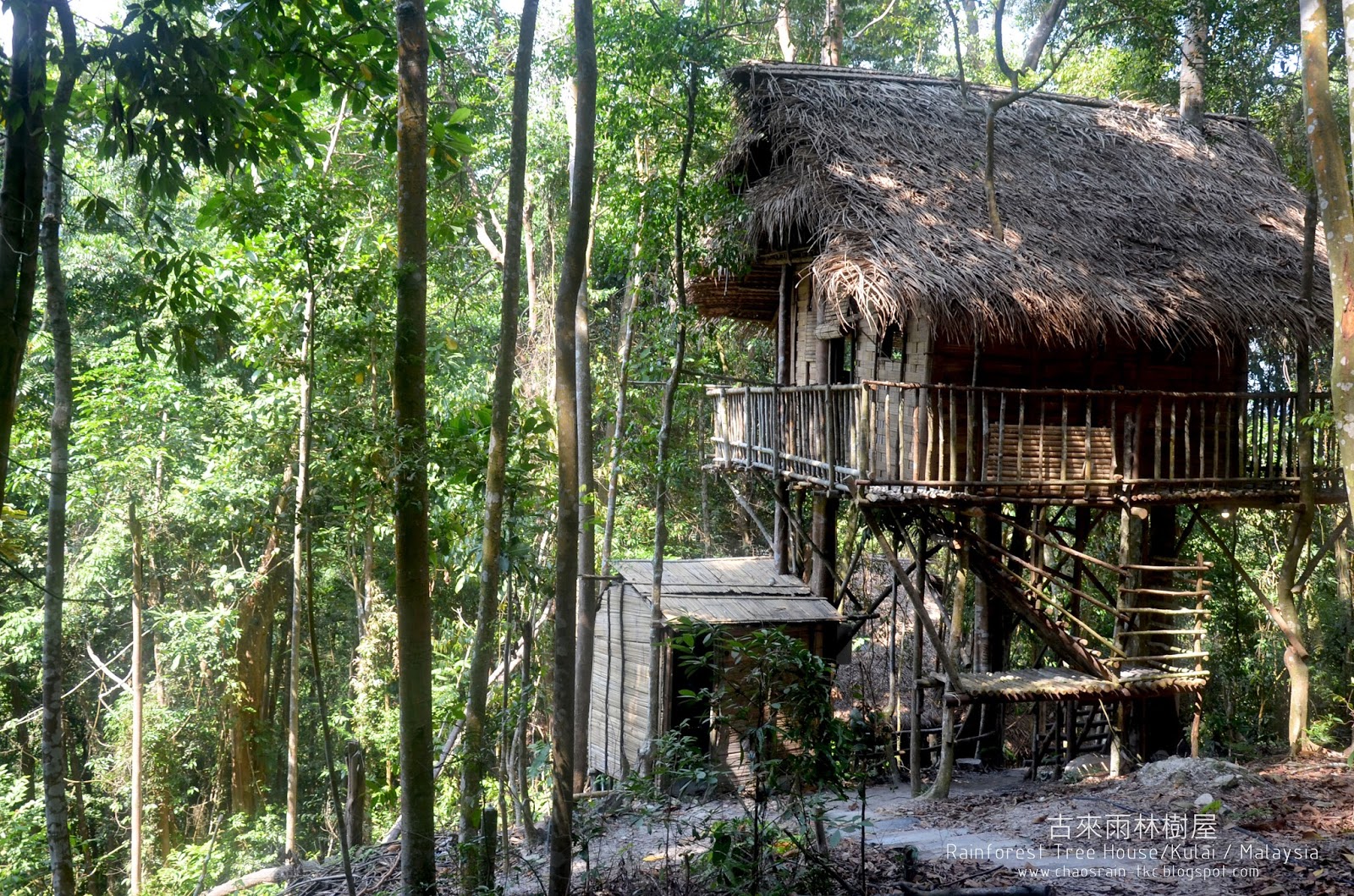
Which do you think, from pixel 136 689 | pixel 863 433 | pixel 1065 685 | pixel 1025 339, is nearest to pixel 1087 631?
pixel 1065 685

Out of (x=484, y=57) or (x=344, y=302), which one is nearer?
(x=344, y=302)

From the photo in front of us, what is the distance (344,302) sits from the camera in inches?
225

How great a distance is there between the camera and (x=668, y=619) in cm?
995

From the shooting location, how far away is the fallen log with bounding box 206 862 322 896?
8758mm

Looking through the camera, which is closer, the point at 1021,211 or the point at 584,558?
the point at 1021,211

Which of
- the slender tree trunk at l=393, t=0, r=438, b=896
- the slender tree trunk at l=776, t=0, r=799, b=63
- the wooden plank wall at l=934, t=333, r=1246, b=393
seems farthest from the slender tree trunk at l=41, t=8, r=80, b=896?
the slender tree trunk at l=776, t=0, r=799, b=63

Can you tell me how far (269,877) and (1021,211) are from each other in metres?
10.3

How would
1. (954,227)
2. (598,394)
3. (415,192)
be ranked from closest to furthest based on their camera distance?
(415,192) → (954,227) → (598,394)

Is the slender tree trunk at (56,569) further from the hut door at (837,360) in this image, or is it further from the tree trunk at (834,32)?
the tree trunk at (834,32)

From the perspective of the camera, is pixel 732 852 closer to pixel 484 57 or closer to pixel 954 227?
pixel 954 227

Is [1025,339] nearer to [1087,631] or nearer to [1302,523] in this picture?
[1087,631]

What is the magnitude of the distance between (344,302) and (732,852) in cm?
380

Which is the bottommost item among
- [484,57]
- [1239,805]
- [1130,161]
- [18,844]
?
[18,844]

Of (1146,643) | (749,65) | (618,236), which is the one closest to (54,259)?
(618,236)
